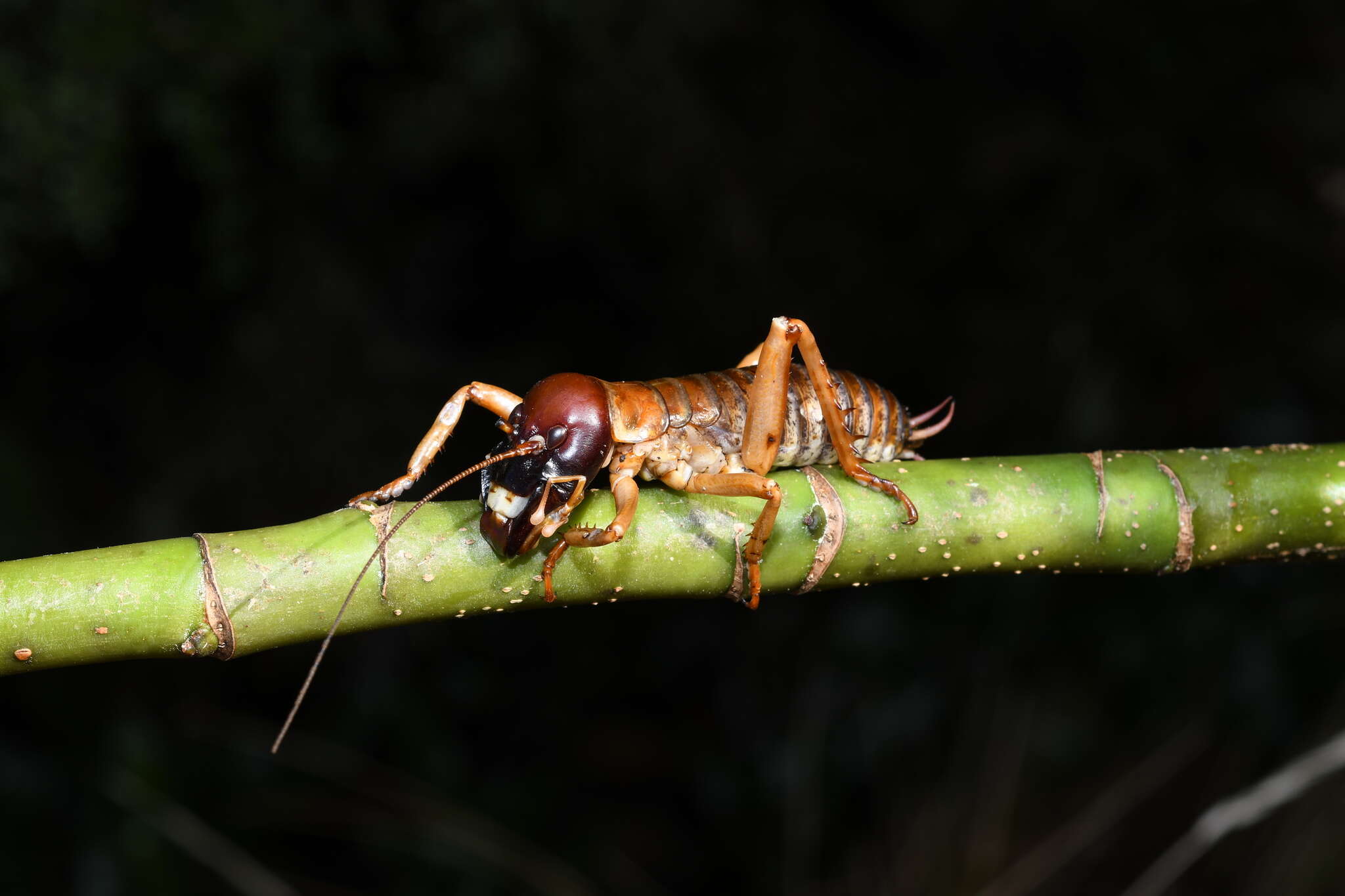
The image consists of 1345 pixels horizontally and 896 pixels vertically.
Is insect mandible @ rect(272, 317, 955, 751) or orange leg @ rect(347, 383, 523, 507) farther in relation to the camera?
orange leg @ rect(347, 383, 523, 507)

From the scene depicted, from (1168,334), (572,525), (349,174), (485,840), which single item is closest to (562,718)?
(485,840)

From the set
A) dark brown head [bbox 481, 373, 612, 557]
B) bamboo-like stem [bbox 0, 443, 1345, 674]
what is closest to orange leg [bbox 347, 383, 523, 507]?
dark brown head [bbox 481, 373, 612, 557]

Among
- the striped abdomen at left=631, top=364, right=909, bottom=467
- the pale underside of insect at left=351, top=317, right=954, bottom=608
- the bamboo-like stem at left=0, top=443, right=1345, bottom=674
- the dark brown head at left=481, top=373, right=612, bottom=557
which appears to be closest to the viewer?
the bamboo-like stem at left=0, top=443, right=1345, bottom=674

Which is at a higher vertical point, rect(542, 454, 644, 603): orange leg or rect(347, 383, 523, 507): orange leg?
rect(347, 383, 523, 507): orange leg

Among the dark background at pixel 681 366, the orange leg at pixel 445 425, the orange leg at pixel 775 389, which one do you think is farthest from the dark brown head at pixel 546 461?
the dark background at pixel 681 366

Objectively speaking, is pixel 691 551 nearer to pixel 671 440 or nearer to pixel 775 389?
pixel 671 440

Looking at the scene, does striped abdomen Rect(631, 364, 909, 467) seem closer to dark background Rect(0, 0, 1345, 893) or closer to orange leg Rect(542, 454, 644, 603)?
orange leg Rect(542, 454, 644, 603)

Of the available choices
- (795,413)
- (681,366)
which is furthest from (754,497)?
(681,366)
